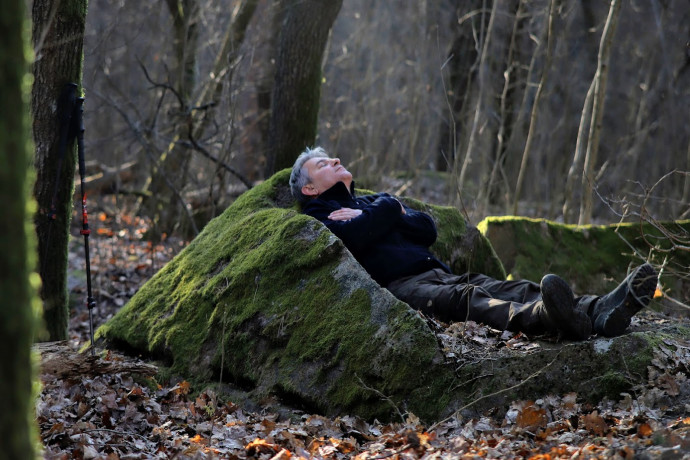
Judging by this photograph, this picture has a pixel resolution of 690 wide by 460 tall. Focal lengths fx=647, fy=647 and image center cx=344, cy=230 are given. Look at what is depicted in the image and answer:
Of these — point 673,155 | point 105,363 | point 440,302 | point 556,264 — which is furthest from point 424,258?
point 673,155

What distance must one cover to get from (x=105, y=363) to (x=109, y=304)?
181 inches

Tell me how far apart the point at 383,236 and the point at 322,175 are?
2.75ft

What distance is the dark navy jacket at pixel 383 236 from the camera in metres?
5.39

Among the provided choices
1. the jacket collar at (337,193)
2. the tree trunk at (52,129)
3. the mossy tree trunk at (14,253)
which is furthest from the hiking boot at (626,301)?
the tree trunk at (52,129)

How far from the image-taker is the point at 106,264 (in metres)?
10.4

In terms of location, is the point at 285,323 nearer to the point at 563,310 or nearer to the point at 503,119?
the point at 563,310

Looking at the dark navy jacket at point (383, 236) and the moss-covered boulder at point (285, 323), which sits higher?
the dark navy jacket at point (383, 236)

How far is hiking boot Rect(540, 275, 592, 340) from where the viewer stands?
161 inches

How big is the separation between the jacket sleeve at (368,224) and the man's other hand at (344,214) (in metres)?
0.05

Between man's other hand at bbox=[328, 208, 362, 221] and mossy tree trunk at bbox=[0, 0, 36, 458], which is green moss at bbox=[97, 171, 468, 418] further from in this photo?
mossy tree trunk at bbox=[0, 0, 36, 458]

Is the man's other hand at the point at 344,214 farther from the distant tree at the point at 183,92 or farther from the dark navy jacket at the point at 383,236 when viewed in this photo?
the distant tree at the point at 183,92

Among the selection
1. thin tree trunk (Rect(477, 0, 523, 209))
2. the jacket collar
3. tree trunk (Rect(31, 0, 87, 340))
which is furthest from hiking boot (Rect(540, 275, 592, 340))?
thin tree trunk (Rect(477, 0, 523, 209))

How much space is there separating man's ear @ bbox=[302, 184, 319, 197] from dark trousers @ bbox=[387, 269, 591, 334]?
1.16 m

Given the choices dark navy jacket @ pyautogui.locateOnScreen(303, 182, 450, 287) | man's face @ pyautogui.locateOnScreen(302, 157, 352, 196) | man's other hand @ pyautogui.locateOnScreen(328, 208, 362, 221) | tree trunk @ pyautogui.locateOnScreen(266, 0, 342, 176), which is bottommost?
dark navy jacket @ pyautogui.locateOnScreen(303, 182, 450, 287)
